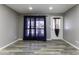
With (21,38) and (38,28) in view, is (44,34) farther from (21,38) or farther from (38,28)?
(21,38)

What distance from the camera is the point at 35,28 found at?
928 cm

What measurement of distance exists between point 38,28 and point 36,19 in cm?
70

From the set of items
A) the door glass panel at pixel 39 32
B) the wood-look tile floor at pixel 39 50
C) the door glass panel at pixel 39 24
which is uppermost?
the door glass panel at pixel 39 24

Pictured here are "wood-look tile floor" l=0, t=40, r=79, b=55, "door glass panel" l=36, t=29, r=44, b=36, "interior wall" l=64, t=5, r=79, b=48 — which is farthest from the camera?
"door glass panel" l=36, t=29, r=44, b=36

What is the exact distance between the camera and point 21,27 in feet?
31.7

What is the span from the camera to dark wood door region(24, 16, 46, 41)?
9273 millimetres

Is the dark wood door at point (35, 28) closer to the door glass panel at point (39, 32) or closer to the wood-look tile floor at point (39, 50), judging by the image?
the door glass panel at point (39, 32)


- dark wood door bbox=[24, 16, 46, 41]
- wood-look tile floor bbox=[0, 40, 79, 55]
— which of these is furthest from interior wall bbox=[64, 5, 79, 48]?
dark wood door bbox=[24, 16, 46, 41]

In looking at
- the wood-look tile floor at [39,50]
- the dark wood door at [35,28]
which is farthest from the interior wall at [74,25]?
the dark wood door at [35,28]

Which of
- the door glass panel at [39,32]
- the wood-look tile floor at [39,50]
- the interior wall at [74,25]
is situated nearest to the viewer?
the wood-look tile floor at [39,50]

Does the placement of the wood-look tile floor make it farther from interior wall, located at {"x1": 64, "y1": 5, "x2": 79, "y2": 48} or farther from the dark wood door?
the dark wood door

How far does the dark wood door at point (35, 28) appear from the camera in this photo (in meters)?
9.27

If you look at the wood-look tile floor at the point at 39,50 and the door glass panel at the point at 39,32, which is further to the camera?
the door glass panel at the point at 39,32
